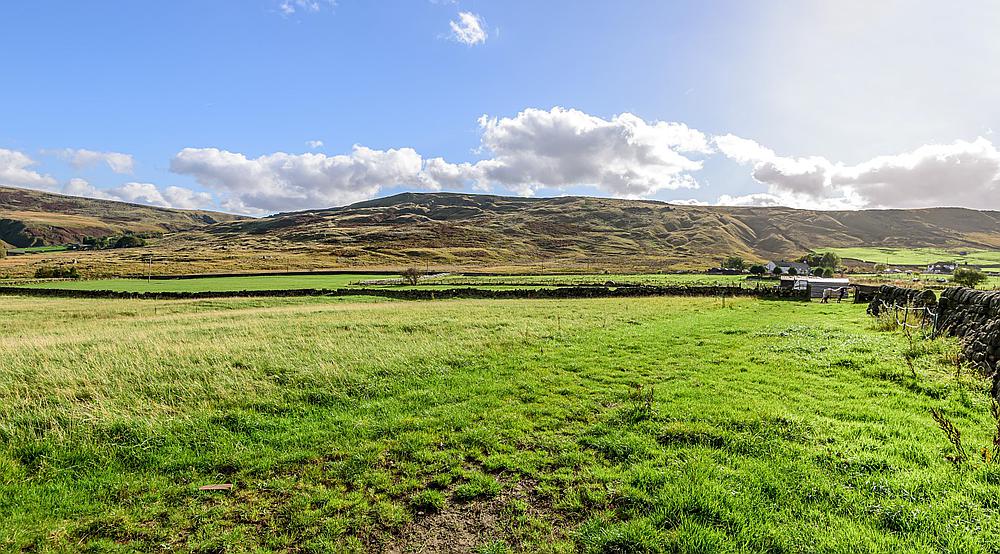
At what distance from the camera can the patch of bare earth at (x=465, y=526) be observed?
5.44 meters

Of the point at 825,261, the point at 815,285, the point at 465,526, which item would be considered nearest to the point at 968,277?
the point at 815,285

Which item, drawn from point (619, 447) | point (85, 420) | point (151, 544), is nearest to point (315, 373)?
point (85, 420)

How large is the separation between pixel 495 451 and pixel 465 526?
2053mm

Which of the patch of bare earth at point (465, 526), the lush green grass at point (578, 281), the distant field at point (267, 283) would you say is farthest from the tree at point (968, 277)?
the patch of bare earth at point (465, 526)

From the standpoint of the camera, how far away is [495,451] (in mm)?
7828

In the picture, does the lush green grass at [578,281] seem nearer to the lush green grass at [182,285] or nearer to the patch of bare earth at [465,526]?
the lush green grass at [182,285]

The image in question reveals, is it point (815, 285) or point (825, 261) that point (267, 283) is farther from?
point (825, 261)

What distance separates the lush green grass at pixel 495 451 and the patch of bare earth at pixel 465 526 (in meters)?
0.05

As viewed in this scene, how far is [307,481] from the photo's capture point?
22.6 ft

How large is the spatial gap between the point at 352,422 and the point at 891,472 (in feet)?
29.7

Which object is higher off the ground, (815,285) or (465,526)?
(815,285)

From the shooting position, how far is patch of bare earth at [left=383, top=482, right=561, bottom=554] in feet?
17.8

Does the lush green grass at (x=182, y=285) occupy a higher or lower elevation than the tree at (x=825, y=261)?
lower

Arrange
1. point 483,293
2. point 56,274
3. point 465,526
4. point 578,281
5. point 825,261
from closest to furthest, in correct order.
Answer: point 465,526
point 483,293
point 578,281
point 56,274
point 825,261
